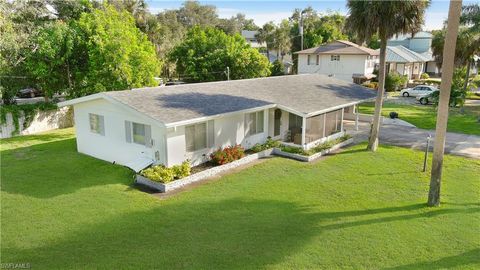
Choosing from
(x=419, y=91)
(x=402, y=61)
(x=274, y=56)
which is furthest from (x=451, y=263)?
(x=274, y=56)

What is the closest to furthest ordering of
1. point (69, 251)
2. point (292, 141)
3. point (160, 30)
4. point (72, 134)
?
1. point (69, 251)
2. point (292, 141)
3. point (72, 134)
4. point (160, 30)

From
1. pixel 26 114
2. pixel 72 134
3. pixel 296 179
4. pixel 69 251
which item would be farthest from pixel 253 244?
pixel 26 114

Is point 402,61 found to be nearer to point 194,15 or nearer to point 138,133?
point 138,133

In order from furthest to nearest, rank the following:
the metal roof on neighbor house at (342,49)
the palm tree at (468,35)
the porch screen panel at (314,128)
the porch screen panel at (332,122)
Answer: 1. the metal roof on neighbor house at (342,49)
2. the palm tree at (468,35)
3. the porch screen panel at (332,122)
4. the porch screen panel at (314,128)

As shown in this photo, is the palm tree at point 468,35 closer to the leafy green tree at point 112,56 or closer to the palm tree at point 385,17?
the palm tree at point 385,17

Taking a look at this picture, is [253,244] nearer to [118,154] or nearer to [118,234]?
[118,234]

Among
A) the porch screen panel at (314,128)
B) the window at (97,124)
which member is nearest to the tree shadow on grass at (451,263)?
the porch screen panel at (314,128)
